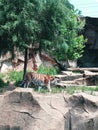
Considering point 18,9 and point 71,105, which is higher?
point 18,9

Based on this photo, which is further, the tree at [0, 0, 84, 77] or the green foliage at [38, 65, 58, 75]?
the green foliage at [38, 65, 58, 75]

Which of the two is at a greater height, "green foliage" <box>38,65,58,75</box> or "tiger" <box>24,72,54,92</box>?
"tiger" <box>24,72,54,92</box>

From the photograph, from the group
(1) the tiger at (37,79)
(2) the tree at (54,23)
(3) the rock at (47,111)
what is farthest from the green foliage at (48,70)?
(3) the rock at (47,111)

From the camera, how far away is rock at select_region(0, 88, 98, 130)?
13516 mm

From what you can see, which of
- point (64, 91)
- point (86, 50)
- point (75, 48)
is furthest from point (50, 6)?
point (86, 50)

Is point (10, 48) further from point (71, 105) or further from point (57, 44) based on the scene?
point (71, 105)

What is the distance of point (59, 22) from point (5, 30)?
2119mm

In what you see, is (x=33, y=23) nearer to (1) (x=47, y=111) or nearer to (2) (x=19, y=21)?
(2) (x=19, y=21)

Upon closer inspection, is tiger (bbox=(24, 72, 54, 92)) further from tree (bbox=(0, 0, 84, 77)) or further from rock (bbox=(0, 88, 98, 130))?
rock (bbox=(0, 88, 98, 130))

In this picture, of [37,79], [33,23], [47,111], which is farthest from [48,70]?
[47,111]

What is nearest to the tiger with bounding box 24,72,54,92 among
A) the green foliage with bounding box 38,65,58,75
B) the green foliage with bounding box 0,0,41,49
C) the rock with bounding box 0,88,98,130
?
the green foliage with bounding box 0,0,41,49

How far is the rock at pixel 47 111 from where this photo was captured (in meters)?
13.5

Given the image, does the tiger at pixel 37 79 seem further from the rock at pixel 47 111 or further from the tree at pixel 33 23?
the rock at pixel 47 111

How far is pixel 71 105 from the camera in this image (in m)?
14.1
